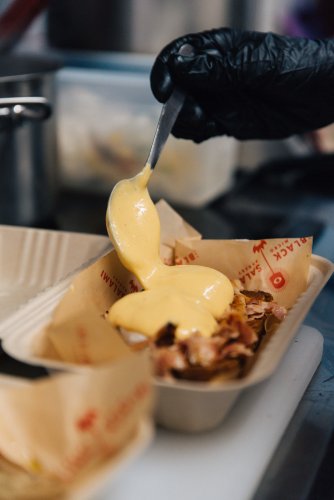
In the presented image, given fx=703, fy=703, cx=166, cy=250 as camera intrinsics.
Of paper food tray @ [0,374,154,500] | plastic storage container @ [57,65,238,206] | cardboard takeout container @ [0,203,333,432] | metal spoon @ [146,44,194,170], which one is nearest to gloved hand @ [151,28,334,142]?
metal spoon @ [146,44,194,170]

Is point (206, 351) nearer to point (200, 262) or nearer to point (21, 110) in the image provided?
point (200, 262)

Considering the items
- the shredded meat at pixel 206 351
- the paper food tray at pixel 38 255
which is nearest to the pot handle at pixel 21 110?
the paper food tray at pixel 38 255

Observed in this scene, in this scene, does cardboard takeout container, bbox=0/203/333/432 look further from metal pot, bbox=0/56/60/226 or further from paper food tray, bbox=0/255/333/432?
metal pot, bbox=0/56/60/226

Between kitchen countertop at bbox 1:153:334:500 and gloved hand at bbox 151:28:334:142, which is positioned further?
gloved hand at bbox 151:28:334:142

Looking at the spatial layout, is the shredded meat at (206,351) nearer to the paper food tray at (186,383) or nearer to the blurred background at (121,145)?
the paper food tray at (186,383)

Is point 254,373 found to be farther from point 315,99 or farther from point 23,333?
point 315,99
